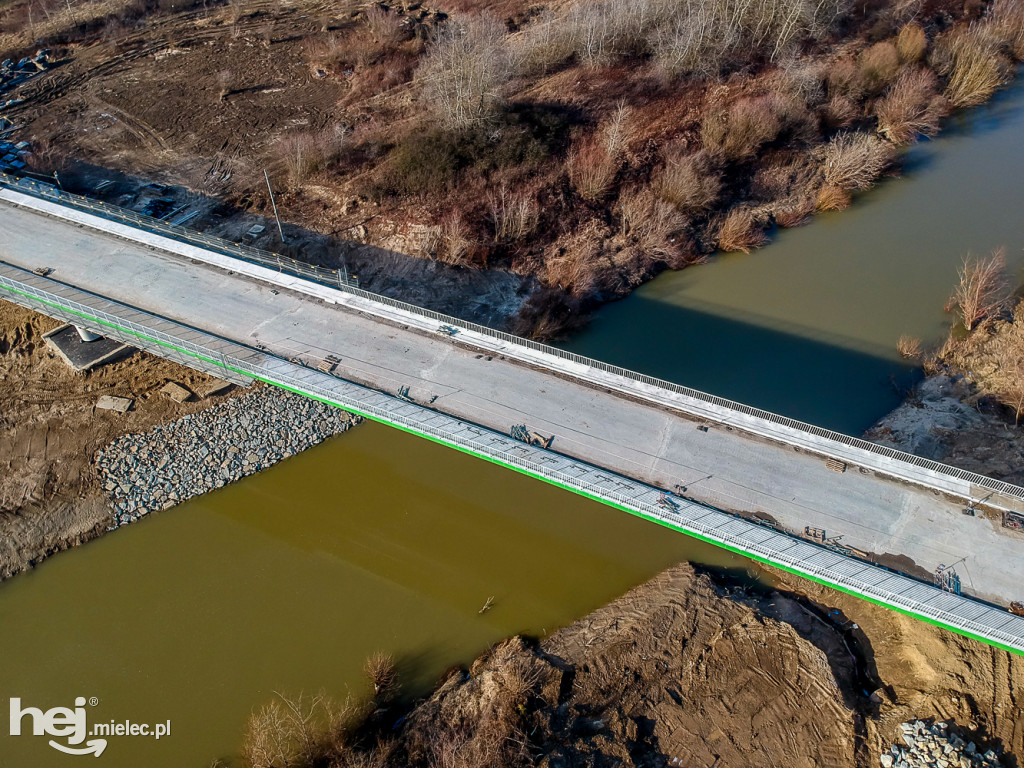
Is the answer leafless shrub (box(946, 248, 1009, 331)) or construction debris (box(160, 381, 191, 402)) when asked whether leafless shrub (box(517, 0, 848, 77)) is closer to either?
leafless shrub (box(946, 248, 1009, 331))

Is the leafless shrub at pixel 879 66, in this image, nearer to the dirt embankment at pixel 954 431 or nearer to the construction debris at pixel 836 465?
the dirt embankment at pixel 954 431

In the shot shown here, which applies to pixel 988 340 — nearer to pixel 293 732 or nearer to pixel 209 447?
pixel 293 732

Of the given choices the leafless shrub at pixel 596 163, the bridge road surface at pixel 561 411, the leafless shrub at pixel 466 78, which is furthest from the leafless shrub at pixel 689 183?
the bridge road surface at pixel 561 411

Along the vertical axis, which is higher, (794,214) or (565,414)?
(794,214)

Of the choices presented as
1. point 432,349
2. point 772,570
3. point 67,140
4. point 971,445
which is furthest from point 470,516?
point 67,140

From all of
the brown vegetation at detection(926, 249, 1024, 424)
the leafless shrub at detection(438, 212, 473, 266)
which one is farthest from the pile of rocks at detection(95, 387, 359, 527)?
the brown vegetation at detection(926, 249, 1024, 424)

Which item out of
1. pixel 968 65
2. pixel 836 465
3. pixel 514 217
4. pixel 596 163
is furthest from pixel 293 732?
pixel 968 65
